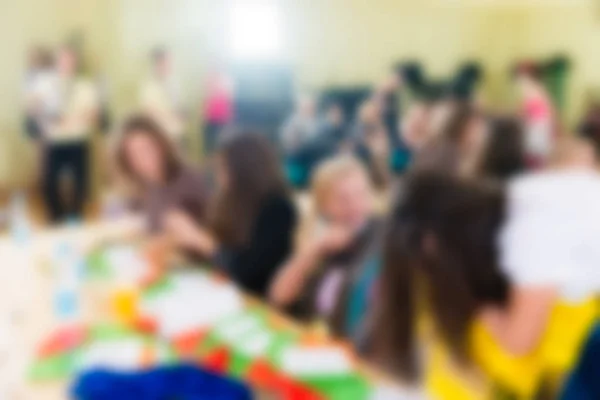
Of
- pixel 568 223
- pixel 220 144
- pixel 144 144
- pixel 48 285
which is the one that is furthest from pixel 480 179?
pixel 48 285

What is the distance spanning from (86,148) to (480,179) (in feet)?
2.23

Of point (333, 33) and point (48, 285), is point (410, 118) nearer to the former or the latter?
point (333, 33)

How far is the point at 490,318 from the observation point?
3.78 feet

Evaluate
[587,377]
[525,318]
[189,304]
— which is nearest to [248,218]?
[189,304]

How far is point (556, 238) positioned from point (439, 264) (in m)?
0.17

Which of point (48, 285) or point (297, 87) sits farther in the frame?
point (48, 285)

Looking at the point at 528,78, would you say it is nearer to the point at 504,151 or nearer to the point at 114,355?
the point at 504,151

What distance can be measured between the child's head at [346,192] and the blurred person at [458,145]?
93mm

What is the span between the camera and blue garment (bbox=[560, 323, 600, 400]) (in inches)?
34.6

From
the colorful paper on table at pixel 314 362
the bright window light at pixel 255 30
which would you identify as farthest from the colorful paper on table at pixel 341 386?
the bright window light at pixel 255 30

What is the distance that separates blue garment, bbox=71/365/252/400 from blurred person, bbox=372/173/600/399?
287mm

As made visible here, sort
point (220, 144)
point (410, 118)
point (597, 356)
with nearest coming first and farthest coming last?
point (597, 356) < point (410, 118) < point (220, 144)

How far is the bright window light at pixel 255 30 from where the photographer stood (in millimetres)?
1298

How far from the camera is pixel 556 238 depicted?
1.11 metres
